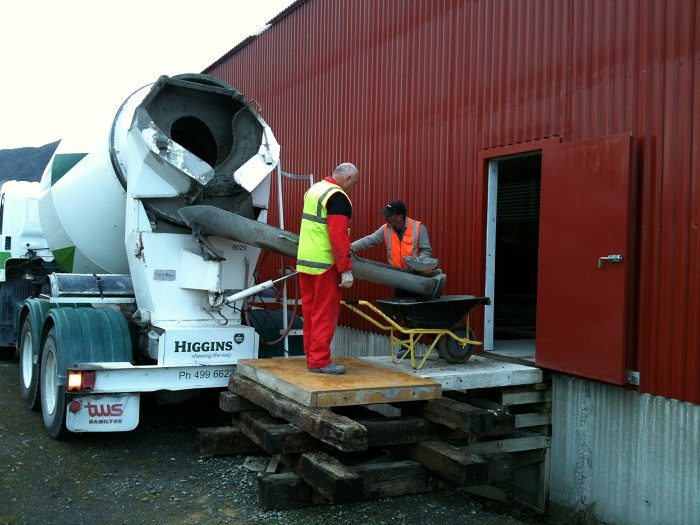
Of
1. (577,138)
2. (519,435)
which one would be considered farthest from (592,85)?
(519,435)

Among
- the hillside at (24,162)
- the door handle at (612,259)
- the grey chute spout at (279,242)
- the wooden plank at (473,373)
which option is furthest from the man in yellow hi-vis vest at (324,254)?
the hillside at (24,162)

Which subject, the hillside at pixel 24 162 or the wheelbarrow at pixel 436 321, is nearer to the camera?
the wheelbarrow at pixel 436 321

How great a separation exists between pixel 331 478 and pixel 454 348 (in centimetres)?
255

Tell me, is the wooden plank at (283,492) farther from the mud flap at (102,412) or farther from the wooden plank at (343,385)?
the mud flap at (102,412)

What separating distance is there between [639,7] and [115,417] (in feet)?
18.9

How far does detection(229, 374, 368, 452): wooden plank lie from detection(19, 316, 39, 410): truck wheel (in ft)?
11.1

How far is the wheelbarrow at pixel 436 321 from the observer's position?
601 centimetres

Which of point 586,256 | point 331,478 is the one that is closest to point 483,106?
point 586,256

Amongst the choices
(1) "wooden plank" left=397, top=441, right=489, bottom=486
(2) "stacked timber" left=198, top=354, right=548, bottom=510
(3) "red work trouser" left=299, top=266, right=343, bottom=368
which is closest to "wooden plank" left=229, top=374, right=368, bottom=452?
(2) "stacked timber" left=198, top=354, right=548, bottom=510

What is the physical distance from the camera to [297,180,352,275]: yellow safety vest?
550 centimetres

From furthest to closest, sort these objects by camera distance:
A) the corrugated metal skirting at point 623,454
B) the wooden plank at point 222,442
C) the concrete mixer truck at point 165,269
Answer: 1. the concrete mixer truck at point 165,269
2. the wooden plank at point 222,442
3. the corrugated metal skirting at point 623,454

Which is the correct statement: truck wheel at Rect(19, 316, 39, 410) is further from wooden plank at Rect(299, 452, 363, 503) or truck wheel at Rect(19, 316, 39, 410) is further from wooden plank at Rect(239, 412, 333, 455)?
wooden plank at Rect(299, 452, 363, 503)

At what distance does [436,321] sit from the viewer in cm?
616

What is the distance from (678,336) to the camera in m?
5.24
